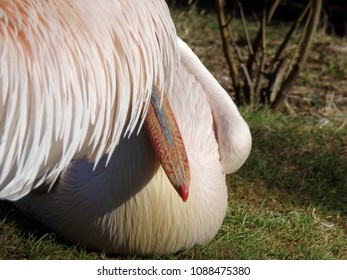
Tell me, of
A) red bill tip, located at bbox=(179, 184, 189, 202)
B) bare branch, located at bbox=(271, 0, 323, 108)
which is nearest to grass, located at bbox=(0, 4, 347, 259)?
bare branch, located at bbox=(271, 0, 323, 108)

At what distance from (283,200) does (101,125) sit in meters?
1.67

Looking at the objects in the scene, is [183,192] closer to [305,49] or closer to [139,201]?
[139,201]

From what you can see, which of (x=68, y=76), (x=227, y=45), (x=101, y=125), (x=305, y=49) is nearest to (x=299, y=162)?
(x=305, y=49)

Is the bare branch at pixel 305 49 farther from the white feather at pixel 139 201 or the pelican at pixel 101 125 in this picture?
the pelican at pixel 101 125

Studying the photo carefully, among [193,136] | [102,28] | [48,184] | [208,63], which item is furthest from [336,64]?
[102,28]

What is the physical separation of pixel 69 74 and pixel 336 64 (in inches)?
167

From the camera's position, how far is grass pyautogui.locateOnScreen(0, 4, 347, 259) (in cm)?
358

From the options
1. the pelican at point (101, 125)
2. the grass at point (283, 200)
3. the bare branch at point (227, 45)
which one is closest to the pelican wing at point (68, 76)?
the pelican at point (101, 125)

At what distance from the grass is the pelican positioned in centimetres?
18

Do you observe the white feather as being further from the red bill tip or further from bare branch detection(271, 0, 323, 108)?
bare branch detection(271, 0, 323, 108)

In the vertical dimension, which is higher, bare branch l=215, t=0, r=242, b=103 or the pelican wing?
the pelican wing

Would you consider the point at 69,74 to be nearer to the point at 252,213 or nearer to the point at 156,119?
the point at 156,119

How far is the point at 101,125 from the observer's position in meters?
2.82

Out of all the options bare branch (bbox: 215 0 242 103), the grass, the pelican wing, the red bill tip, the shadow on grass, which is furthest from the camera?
bare branch (bbox: 215 0 242 103)
